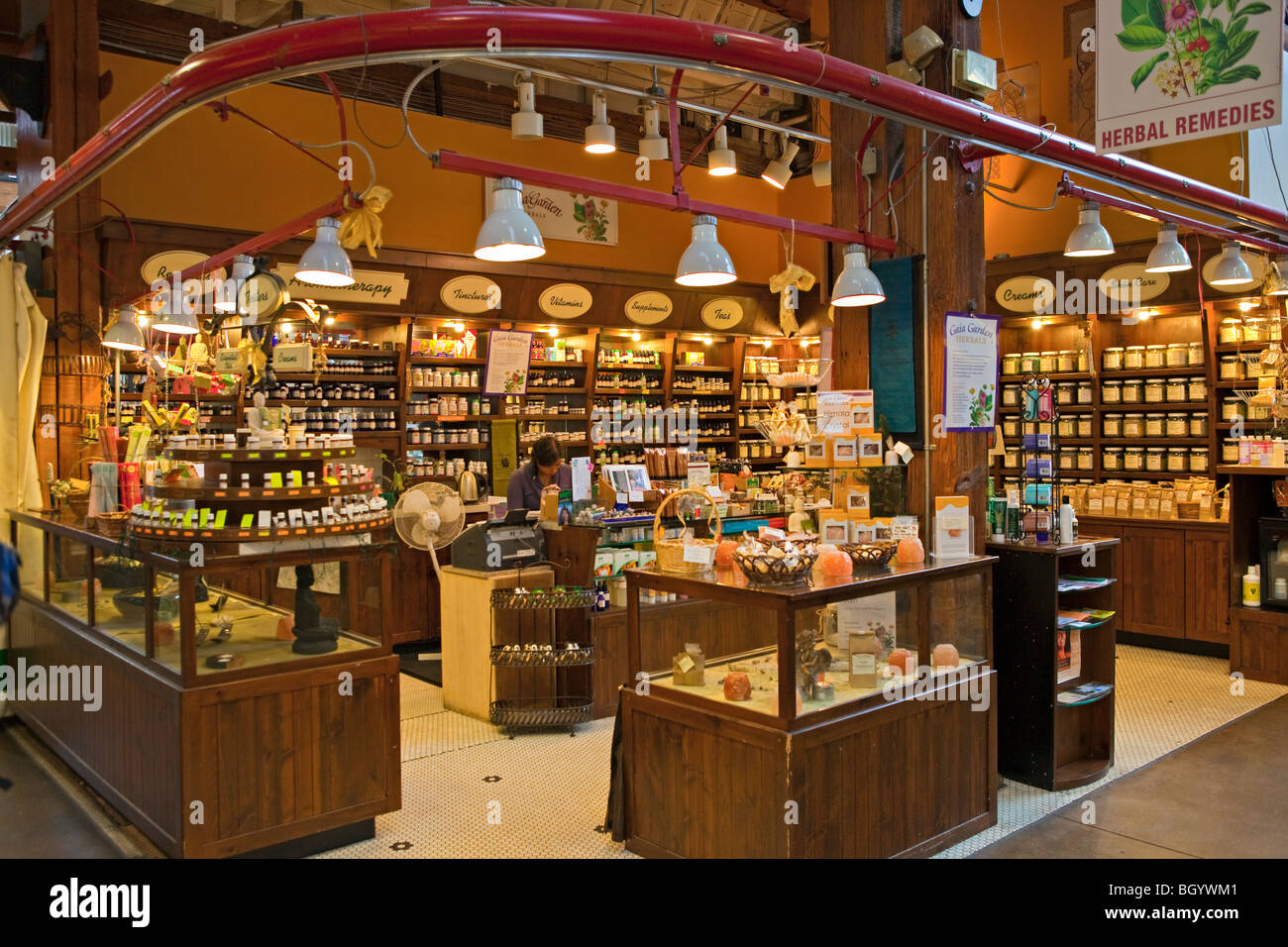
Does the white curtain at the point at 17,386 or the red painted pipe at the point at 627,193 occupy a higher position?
the red painted pipe at the point at 627,193

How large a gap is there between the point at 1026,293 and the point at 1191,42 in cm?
619

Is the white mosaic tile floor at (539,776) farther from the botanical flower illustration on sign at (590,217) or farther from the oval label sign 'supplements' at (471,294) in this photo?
the botanical flower illustration on sign at (590,217)

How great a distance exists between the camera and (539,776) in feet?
16.2

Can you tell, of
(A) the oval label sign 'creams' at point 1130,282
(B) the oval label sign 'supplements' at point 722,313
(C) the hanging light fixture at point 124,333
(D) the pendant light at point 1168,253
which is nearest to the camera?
(D) the pendant light at point 1168,253

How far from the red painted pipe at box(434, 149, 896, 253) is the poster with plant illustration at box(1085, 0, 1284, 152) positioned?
132 cm

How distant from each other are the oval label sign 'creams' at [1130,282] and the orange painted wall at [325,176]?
3909 millimetres

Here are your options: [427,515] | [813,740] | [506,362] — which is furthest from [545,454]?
[813,740]

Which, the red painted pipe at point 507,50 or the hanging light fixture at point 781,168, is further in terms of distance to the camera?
the hanging light fixture at point 781,168

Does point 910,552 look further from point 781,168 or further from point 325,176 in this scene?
point 325,176

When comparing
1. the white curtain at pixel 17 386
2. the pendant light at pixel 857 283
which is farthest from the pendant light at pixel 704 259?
the white curtain at pixel 17 386

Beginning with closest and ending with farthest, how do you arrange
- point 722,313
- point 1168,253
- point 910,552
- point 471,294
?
point 910,552
point 1168,253
point 471,294
point 722,313

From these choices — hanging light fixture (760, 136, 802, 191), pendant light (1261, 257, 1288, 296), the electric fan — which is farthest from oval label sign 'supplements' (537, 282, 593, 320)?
pendant light (1261, 257, 1288, 296)

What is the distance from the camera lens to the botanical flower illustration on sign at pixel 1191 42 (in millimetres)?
3227

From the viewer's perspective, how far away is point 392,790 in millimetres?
4188
